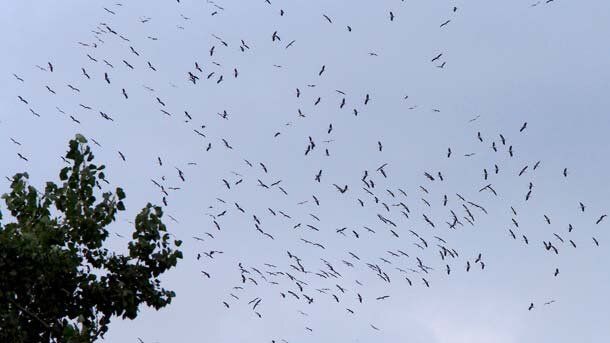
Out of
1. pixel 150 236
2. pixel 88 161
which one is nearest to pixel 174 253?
pixel 150 236

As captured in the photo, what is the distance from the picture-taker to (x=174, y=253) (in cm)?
2898

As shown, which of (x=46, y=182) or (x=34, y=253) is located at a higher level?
(x=46, y=182)

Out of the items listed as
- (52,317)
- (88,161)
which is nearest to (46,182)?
(88,161)

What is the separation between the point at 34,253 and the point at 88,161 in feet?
8.15

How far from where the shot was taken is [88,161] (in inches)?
1162

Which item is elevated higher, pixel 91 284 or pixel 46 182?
pixel 46 182

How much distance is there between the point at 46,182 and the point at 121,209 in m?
1.65

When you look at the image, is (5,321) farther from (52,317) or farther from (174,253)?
(174,253)

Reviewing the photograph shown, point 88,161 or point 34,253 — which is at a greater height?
point 88,161

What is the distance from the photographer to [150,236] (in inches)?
1141

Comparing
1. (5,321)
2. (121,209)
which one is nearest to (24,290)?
(5,321)

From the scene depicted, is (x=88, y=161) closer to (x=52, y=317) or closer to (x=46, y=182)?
(x=46, y=182)

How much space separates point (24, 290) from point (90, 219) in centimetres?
193

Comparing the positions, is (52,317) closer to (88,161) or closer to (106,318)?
(106,318)
